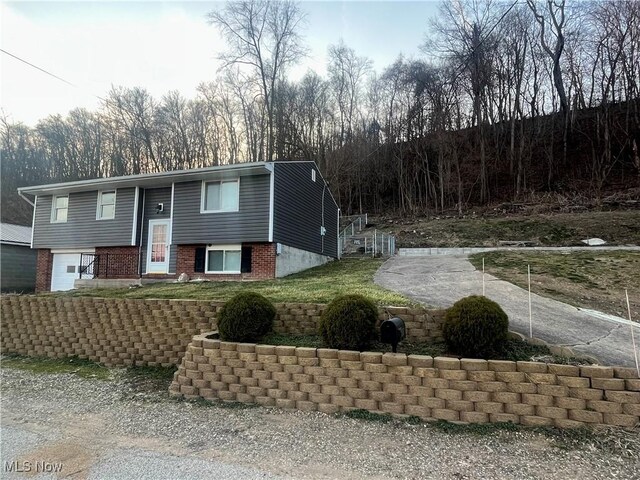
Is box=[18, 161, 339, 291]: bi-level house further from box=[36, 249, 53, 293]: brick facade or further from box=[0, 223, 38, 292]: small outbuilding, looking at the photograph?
box=[0, 223, 38, 292]: small outbuilding

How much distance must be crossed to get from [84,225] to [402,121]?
893 inches

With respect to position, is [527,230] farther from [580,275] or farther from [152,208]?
[152,208]

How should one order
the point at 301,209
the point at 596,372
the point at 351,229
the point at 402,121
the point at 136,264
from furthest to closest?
the point at 402,121, the point at 351,229, the point at 301,209, the point at 136,264, the point at 596,372

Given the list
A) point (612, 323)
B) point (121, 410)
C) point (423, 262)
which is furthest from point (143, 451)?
point (423, 262)

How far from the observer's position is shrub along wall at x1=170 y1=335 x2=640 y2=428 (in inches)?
140

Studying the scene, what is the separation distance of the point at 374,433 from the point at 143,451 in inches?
89.6

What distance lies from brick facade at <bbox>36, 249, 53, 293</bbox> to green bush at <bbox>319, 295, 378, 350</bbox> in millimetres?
15315

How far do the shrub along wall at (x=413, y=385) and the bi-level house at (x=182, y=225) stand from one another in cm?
Answer: 688

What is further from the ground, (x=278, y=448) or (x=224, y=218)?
(x=224, y=218)

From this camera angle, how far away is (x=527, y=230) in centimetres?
A: 1659

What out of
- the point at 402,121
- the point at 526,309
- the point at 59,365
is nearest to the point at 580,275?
the point at 526,309

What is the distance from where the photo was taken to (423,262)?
12719 mm

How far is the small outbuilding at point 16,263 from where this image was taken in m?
16.5

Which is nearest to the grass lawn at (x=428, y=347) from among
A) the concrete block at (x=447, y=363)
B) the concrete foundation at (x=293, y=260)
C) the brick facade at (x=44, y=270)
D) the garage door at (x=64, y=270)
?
the concrete block at (x=447, y=363)
